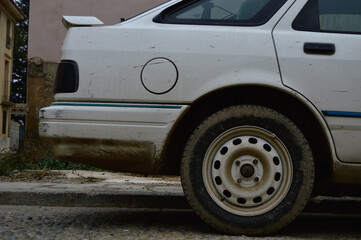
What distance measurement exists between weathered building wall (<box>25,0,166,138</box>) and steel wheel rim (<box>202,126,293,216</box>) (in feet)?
28.0

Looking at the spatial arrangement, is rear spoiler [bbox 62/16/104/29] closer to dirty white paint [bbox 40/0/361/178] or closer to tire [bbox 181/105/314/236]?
dirty white paint [bbox 40/0/361/178]

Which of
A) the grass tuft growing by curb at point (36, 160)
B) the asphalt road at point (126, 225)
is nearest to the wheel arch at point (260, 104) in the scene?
the asphalt road at point (126, 225)

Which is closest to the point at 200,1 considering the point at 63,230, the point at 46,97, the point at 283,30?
the point at 283,30

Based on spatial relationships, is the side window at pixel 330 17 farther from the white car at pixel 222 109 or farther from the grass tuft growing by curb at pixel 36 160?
the grass tuft growing by curb at pixel 36 160

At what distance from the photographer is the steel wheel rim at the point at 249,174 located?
320 centimetres

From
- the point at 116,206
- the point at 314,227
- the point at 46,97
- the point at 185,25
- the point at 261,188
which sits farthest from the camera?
the point at 46,97

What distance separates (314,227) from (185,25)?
1.87m

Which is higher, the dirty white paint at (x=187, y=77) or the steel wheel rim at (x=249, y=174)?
the dirty white paint at (x=187, y=77)

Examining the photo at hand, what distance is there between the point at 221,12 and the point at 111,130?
1.14m

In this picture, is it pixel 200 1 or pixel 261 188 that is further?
Result: pixel 200 1

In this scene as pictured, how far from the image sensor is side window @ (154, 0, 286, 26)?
345cm

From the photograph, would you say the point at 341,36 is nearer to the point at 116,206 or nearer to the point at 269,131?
the point at 269,131

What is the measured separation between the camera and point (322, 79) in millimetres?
3262

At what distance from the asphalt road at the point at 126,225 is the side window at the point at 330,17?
1.44 metres
